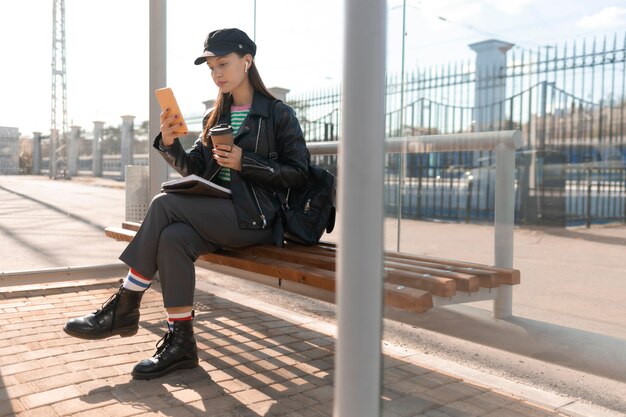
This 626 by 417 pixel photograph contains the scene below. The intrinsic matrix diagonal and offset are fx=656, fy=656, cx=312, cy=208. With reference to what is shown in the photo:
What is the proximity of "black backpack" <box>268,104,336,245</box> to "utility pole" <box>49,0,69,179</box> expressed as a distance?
9.36 feet

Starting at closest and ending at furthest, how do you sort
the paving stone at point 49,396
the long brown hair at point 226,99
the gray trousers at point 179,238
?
the paving stone at point 49,396 → the gray trousers at point 179,238 → the long brown hair at point 226,99

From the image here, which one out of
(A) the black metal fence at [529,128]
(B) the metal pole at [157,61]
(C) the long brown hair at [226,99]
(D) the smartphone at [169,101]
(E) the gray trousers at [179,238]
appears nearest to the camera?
(A) the black metal fence at [529,128]

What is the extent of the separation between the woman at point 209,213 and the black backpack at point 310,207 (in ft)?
0.18

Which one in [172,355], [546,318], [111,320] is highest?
[546,318]

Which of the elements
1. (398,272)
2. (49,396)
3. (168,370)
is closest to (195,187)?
(168,370)

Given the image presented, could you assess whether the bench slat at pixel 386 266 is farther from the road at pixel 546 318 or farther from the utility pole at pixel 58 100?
the utility pole at pixel 58 100

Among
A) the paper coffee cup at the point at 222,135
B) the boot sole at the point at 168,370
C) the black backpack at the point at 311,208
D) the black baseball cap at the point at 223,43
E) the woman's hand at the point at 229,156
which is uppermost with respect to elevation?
the black baseball cap at the point at 223,43

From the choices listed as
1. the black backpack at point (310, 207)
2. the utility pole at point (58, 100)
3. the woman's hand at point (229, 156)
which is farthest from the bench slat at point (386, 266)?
the utility pole at point (58, 100)

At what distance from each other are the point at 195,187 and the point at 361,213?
136cm

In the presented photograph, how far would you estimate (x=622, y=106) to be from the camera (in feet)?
5.65

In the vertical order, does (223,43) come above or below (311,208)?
above

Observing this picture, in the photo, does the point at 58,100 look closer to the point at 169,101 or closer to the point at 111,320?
the point at 169,101

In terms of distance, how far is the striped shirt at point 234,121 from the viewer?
296 centimetres

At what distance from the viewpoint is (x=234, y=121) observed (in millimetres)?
3041
